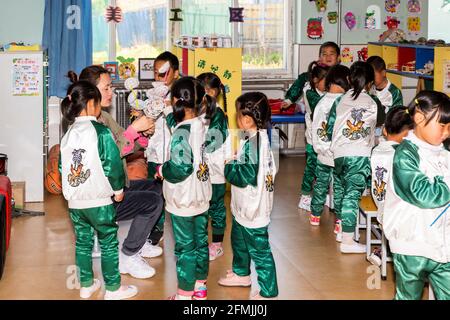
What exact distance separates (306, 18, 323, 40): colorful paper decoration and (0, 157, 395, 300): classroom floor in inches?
124

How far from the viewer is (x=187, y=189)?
3.84 m

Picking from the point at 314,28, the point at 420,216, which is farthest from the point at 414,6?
the point at 420,216

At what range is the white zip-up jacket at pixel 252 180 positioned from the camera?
3799 millimetres

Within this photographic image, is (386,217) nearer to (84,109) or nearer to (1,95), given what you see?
(84,109)

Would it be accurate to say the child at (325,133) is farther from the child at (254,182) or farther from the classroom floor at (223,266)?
the child at (254,182)

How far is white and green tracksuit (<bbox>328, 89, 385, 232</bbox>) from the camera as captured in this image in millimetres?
4953

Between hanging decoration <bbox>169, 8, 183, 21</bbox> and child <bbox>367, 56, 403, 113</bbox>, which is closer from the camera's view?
child <bbox>367, 56, 403, 113</bbox>

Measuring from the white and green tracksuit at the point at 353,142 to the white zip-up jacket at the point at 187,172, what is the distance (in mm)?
1394

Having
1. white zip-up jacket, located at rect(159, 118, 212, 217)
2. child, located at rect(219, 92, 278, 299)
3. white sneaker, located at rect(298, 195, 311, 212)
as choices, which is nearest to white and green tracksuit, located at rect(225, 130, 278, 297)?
child, located at rect(219, 92, 278, 299)

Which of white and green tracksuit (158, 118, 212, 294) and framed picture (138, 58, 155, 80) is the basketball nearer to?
framed picture (138, 58, 155, 80)

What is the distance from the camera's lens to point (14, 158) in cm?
636

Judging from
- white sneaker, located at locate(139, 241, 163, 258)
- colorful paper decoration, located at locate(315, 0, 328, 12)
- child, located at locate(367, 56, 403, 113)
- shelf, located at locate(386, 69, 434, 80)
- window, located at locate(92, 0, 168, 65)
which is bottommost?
white sneaker, located at locate(139, 241, 163, 258)

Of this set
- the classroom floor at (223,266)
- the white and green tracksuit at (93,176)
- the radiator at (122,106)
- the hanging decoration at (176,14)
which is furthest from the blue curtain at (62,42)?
the white and green tracksuit at (93,176)
